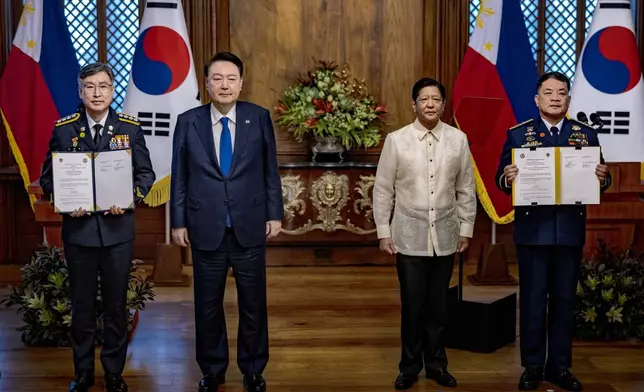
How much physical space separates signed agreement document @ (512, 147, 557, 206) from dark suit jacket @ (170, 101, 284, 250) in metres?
1.07

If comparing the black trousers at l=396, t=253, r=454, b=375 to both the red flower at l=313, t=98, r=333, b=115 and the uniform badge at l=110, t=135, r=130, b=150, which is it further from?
the red flower at l=313, t=98, r=333, b=115

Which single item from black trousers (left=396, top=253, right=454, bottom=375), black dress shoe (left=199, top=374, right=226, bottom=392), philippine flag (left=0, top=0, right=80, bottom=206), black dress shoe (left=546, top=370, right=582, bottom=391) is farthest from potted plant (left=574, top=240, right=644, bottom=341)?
philippine flag (left=0, top=0, right=80, bottom=206)

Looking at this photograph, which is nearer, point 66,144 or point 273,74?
point 66,144

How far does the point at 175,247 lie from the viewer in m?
6.21

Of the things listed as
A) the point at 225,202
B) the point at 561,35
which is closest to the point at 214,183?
the point at 225,202

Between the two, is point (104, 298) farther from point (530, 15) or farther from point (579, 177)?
point (530, 15)

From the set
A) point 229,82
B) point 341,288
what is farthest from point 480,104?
point 229,82

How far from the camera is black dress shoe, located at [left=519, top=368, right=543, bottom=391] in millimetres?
3887

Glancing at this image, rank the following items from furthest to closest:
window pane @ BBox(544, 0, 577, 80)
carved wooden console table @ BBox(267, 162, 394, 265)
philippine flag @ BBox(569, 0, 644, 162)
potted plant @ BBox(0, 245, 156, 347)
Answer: window pane @ BBox(544, 0, 577, 80)
carved wooden console table @ BBox(267, 162, 394, 265)
philippine flag @ BBox(569, 0, 644, 162)
potted plant @ BBox(0, 245, 156, 347)

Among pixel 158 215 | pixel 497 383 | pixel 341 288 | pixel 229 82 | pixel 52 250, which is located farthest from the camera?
pixel 158 215

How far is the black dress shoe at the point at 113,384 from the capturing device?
12.5 feet

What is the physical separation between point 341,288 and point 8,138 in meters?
2.57

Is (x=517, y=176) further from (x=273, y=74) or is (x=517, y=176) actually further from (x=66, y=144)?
(x=273, y=74)

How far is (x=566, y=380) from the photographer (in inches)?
152
